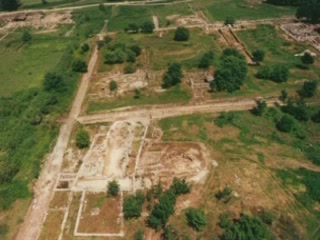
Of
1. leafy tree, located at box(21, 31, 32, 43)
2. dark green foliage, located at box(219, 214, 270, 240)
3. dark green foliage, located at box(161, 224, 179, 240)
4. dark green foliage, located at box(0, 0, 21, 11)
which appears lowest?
dark green foliage, located at box(0, 0, 21, 11)

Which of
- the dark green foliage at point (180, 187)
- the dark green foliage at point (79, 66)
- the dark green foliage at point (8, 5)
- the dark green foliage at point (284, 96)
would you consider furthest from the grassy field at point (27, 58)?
the dark green foliage at point (284, 96)

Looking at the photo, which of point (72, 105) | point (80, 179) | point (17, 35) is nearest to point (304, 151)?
point (80, 179)

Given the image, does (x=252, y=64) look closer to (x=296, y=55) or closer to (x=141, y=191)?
(x=296, y=55)

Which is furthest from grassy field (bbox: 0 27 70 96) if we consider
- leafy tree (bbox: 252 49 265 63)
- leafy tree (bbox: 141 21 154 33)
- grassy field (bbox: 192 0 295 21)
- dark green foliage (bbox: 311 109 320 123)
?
dark green foliage (bbox: 311 109 320 123)

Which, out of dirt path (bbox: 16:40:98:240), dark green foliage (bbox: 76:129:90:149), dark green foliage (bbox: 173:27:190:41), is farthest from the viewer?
dark green foliage (bbox: 173:27:190:41)

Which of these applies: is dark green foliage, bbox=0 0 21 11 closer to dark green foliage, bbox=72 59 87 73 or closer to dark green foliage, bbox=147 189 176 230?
dark green foliage, bbox=72 59 87 73
